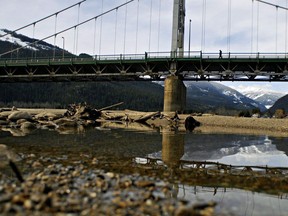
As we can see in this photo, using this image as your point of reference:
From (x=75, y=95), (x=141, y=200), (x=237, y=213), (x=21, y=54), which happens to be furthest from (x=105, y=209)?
(x=21, y=54)

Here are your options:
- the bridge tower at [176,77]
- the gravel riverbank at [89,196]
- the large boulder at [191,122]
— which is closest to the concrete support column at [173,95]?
the bridge tower at [176,77]

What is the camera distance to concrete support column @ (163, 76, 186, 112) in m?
53.9

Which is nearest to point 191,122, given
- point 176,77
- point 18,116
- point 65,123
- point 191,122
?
point 191,122

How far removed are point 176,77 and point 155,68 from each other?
7.76 metres

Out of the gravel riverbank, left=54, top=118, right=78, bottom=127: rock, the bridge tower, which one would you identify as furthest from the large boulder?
the gravel riverbank

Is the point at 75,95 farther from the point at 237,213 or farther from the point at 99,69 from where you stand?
the point at 237,213

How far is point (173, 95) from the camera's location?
178 ft

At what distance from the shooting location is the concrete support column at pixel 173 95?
53.9 m

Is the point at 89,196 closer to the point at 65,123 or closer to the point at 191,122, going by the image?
the point at 65,123

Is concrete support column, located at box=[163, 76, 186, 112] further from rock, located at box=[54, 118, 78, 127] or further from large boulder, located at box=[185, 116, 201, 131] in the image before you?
rock, located at box=[54, 118, 78, 127]

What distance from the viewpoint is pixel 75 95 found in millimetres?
180500

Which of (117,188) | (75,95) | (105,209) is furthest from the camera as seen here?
(75,95)

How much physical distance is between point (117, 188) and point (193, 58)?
5145 centimetres

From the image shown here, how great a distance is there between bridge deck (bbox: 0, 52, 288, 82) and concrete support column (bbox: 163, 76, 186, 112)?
2723mm
